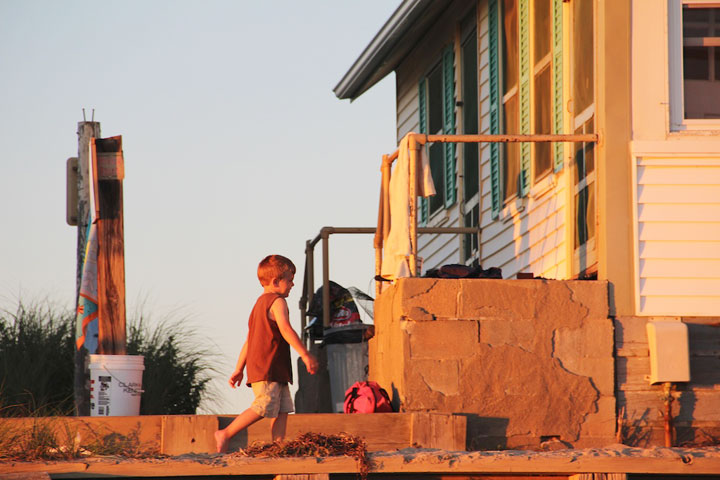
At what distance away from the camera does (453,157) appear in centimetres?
1561

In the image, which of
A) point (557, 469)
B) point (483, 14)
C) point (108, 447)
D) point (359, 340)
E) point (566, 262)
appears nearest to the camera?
point (557, 469)

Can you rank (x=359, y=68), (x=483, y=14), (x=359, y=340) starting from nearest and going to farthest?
(x=359, y=340)
(x=483, y=14)
(x=359, y=68)

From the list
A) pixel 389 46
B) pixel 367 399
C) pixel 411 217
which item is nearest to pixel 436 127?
pixel 389 46

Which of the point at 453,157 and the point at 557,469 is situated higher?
the point at 453,157

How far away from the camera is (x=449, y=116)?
15.9 metres

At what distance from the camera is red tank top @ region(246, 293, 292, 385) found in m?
8.82

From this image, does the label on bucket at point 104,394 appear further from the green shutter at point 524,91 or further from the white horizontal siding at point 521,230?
the green shutter at point 524,91

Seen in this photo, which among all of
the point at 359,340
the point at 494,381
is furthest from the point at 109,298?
the point at 494,381

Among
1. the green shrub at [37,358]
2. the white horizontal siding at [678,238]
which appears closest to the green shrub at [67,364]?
the green shrub at [37,358]

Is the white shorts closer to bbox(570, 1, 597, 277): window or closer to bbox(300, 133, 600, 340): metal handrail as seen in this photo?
bbox(300, 133, 600, 340): metal handrail

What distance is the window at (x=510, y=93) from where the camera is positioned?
12984mm

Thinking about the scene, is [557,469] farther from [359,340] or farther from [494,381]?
[359,340]

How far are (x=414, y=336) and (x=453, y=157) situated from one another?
6.11 meters

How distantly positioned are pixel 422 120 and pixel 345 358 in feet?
17.2
